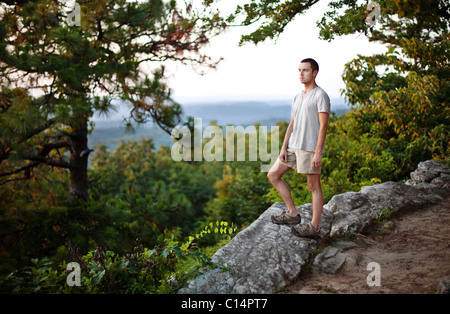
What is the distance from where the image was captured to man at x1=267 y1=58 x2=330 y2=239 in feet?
11.4

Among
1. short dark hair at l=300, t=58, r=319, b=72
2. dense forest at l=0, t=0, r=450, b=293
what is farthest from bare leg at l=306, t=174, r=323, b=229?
dense forest at l=0, t=0, r=450, b=293

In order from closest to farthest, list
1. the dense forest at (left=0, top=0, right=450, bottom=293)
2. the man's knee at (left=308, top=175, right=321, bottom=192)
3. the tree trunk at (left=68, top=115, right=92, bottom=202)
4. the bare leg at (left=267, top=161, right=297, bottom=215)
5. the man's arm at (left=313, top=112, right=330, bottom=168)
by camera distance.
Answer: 1. the man's arm at (left=313, top=112, right=330, bottom=168)
2. the man's knee at (left=308, top=175, right=321, bottom=192)
3. the bare leg at (left=267, top=161, right=297, bottom=215)
4. the dense forest at (left=0, top=0, right=450, bottom=293)
5. the tree trunk at (left=68, top=115, right=92, bottom=202)

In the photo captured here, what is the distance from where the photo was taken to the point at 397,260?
3705 mm

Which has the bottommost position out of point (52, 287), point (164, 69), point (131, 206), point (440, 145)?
point (131, 206)

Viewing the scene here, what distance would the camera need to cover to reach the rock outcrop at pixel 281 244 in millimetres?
3213

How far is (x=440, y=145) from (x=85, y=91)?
6.89 m

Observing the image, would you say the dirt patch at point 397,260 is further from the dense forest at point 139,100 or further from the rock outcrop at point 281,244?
the dense forest at point 139,100

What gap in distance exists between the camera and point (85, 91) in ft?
25.0

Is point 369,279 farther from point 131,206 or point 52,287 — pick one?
point 131,206

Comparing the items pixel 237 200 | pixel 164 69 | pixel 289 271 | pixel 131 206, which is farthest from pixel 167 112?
pixel 289 271

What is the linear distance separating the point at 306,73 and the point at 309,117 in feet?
1.37

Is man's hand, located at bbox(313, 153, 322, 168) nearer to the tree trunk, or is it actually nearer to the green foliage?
the green foliage
